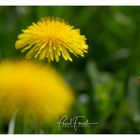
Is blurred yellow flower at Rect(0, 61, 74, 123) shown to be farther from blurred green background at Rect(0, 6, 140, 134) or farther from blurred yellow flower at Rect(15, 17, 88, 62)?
blurred green background at Rect(0, 6, 140, 134)

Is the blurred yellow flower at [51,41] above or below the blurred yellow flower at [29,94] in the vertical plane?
above

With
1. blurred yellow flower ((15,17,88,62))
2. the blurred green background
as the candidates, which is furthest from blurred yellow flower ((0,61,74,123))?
the blurred green background

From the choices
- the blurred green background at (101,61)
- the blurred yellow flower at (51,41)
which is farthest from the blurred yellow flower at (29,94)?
the blurred green background at (101,61)

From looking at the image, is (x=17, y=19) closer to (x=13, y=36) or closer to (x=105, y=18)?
(x=13, y=36)

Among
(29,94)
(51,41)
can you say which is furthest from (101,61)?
(29,94)

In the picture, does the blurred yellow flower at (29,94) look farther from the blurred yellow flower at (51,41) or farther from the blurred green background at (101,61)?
the blurred green background at (101,61)

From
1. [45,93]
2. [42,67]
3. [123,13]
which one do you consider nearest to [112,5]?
[123,13]
